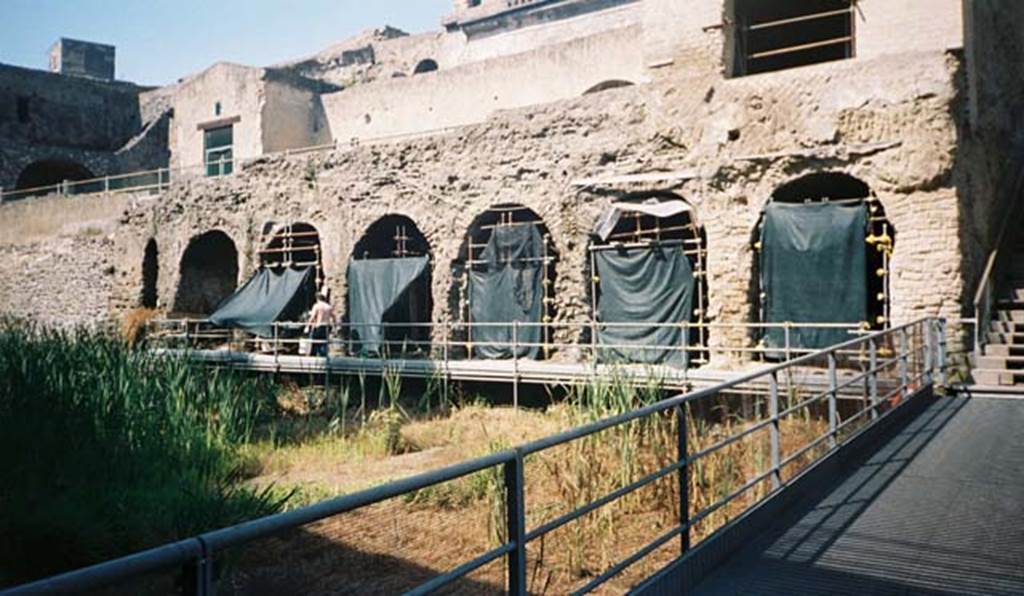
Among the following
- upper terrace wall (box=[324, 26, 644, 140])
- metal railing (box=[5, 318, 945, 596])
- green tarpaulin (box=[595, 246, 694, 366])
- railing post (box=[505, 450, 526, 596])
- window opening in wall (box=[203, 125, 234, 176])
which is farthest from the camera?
window opening in wall (box=[203, 125, 234, 176])

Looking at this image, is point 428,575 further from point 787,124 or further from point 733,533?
point 787,124

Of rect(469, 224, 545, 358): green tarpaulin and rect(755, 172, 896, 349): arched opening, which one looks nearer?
rect(755, 172, 896, 349): arched opening

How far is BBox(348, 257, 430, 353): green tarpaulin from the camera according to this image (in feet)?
54.0

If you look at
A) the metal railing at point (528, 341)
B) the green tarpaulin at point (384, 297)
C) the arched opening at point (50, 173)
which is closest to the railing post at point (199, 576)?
the metal railing at point (528, 341)

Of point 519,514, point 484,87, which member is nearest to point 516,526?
point 519,514

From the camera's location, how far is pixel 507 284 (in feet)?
49.8

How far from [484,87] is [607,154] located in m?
8.48

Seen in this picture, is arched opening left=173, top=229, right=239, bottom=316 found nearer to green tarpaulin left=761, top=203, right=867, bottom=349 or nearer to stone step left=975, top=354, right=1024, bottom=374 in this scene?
green tarpaulin left=761, top=203, right=867, bottom=349

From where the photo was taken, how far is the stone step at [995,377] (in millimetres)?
9766

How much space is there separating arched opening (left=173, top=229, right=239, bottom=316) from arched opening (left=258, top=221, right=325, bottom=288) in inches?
90.9

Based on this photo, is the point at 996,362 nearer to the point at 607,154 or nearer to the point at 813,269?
the point at 813,269

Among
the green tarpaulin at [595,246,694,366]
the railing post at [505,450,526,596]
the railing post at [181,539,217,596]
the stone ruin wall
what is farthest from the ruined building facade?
the railing post at [181,539,217,596]

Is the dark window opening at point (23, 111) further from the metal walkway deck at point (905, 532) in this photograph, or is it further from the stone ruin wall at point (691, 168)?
the metal walkway deck at point (905, 532)

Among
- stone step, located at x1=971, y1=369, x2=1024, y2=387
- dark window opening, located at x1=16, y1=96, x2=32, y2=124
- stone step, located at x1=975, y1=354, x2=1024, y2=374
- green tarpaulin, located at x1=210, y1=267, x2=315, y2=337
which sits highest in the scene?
dark window opening, located at x1=16, y1=96, x2=32, y2=124
